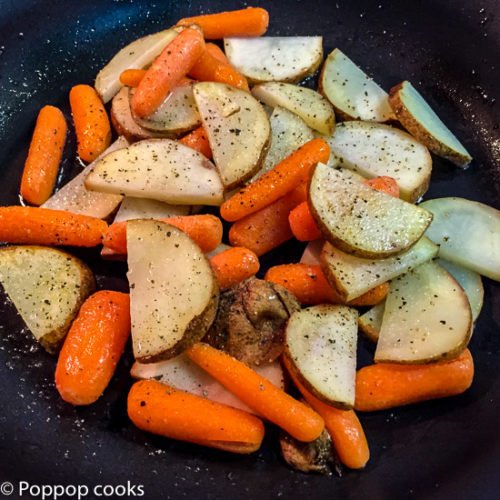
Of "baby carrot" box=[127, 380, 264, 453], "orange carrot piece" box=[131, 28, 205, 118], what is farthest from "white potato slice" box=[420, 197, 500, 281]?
"orange carrot piece" box=[131, 28, 205, 118]

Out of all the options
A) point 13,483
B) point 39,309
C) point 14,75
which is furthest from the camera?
point 14,75

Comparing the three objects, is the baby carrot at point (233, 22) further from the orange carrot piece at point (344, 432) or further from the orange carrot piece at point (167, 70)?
the orange carrot piece at point (344, 432)

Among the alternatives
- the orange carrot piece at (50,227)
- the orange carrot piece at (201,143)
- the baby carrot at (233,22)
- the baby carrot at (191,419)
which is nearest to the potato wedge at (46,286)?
the orange carrot piece at (50,227)

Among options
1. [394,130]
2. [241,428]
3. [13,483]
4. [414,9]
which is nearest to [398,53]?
[414,9]

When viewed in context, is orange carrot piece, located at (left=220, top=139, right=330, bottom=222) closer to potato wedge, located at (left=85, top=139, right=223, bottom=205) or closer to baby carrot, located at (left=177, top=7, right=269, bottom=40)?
potato wedge, located at (left=85, top=139, right=223, bottom=205)

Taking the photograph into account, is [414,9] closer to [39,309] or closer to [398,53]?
[398,53]

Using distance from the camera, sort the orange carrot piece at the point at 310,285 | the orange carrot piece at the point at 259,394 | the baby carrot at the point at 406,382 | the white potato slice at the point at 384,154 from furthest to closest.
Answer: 1. the white potato slice at the point at 384,154
2. the orange carrot piece at the point at 310,285
3. the baby carrot at the point at 406,382
4. the orange carrot piece at the point at 259,394
